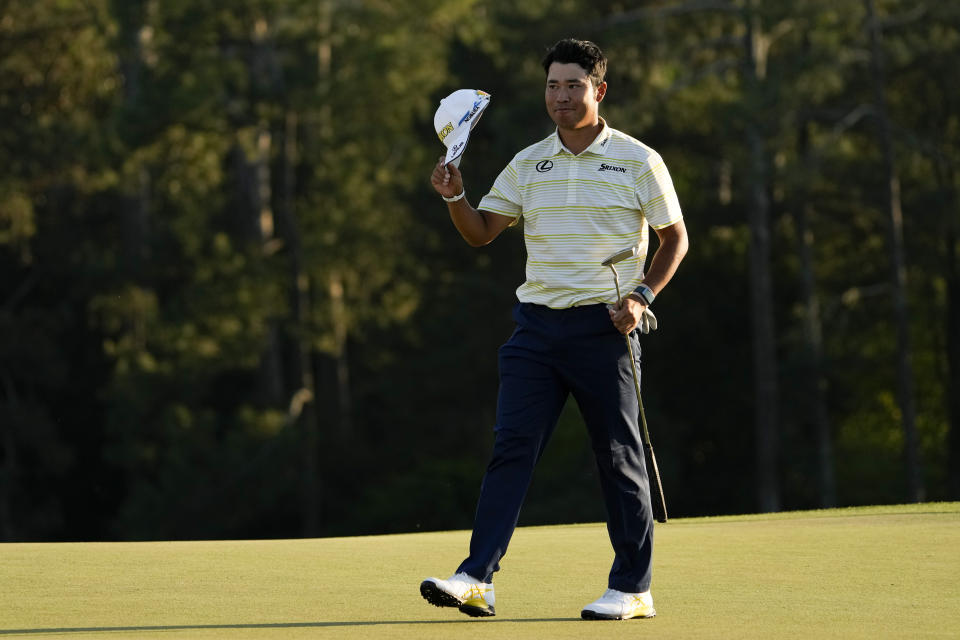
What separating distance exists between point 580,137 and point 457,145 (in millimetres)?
400

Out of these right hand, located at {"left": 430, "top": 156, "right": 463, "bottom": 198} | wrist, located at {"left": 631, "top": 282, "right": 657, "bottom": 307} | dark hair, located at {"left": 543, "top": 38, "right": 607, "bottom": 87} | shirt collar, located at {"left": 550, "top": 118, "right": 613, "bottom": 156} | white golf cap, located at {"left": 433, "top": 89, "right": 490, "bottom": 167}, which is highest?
dark hair, located at {"left": 543, "top": 38, "right": 607, "bottom": 87}

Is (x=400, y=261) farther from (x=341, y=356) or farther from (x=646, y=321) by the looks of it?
(x=646, y=321)

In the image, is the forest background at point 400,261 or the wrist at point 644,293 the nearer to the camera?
the wrist at point 644,293

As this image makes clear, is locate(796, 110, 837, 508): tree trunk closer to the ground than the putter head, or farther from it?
closer to the ground

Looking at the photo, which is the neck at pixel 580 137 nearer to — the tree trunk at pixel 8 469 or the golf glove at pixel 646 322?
the golf glove at pixel 646 322

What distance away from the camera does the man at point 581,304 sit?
582 cm

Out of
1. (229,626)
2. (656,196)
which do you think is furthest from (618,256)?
(229,626)

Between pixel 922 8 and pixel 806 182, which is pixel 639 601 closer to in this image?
pixel 806 182

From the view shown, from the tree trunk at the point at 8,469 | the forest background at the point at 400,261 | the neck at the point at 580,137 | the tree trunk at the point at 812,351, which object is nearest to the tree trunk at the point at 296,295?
the forest background at the point at 400,261

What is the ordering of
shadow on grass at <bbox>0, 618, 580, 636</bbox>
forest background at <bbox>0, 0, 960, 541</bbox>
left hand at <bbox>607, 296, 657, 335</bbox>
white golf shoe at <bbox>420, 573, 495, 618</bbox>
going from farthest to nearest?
1. forest background at <bbox>0, 0, 960, 541</bbox>
2. left hand at <bbox>607, 296, 657, 335</bbox>
3. white golf shoe at <bbox>420, 573, 495, 618</bbox>
4. shadow on grass at <bbox>0, 618, 580, 636</bbox>

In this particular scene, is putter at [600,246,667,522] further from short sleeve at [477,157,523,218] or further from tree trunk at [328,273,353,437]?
tree trunk at [328,273,353,437]

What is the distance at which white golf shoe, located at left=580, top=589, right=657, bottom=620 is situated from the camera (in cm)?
565

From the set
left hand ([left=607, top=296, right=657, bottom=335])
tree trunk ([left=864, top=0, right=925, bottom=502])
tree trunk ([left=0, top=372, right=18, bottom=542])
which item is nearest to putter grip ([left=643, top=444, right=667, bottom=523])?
left hand ([left=607, top=296, right=657, bottom=335])

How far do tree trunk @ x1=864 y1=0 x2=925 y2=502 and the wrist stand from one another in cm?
2524
